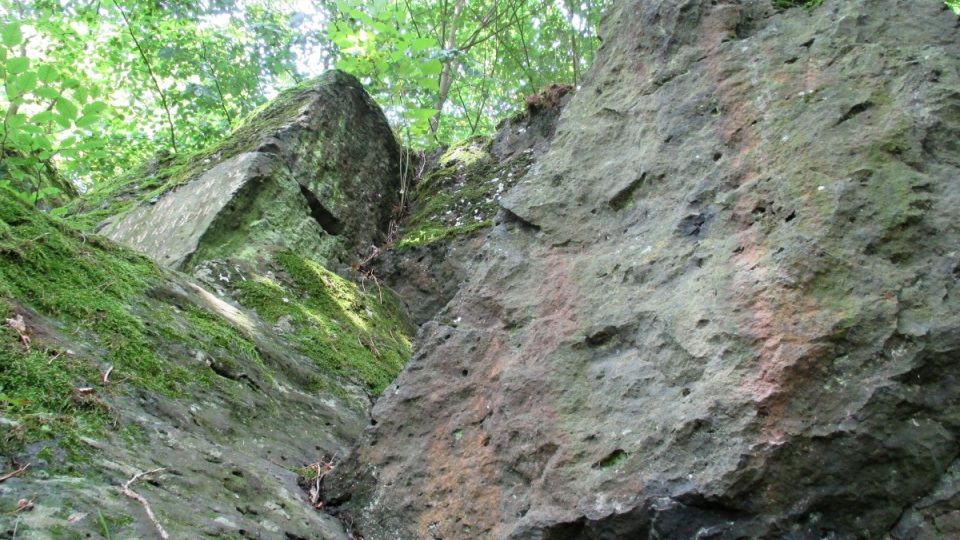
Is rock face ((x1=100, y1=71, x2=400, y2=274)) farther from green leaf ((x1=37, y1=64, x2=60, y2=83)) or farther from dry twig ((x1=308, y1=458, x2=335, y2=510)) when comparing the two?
dry twig ((x1=308, y1=458, x2=335, y2=510))

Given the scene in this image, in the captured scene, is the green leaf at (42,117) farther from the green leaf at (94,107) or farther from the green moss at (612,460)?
the green moss at (612,460)

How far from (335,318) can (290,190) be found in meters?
1.19

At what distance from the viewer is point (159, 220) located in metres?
4.88

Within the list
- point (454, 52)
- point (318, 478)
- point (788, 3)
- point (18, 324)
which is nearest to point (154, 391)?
point (18, 324)

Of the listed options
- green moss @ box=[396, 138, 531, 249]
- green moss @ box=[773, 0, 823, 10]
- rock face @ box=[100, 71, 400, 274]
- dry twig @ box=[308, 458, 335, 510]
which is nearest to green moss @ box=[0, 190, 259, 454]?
dry twig @ box=[308, 458, 335, 510]

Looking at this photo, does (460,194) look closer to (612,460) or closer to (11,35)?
(11,35)

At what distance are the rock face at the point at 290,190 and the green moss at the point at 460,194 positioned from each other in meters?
0.33

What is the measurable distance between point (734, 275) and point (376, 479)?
5.15 feet

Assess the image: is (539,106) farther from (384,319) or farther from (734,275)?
(734,275)

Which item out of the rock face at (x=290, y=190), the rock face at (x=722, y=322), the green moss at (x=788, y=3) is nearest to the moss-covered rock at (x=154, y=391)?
the rock face at (x=722, y=322)

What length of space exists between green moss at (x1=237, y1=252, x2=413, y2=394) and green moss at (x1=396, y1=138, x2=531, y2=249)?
690mm

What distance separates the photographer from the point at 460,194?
18.5 feet

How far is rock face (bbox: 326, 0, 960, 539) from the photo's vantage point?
1993mm

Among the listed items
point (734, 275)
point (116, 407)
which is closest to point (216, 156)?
point (116, 407)
